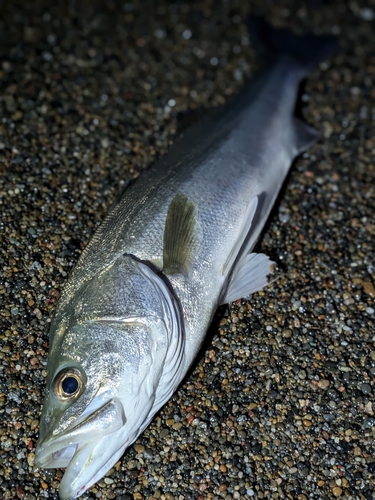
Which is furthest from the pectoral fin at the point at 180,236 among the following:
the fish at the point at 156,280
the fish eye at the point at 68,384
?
the fish eye at the point at 68,384

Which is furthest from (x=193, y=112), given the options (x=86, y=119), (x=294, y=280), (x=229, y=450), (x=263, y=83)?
(x=229, y=450)

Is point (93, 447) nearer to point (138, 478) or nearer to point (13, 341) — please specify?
point (138, 478)

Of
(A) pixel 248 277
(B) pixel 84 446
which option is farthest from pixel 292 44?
(B) pixel 84 446

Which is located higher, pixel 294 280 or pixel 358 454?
pixel 294 280

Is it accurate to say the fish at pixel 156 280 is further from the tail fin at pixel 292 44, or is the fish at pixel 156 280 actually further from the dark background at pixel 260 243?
the tail fin at pixel 292 44

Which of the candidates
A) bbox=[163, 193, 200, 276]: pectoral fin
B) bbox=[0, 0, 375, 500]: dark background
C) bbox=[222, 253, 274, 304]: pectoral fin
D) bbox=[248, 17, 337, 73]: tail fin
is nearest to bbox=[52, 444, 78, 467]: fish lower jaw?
bbox=[0, 0, 375, 500]: dark background

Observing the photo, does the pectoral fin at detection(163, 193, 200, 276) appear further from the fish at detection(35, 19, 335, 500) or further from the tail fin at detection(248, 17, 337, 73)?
the tail fin at detection(248, 17, 337, 73)

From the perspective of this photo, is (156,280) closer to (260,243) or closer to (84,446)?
(84,446)
